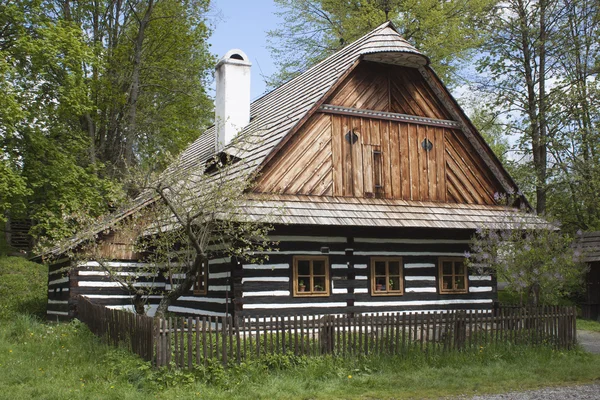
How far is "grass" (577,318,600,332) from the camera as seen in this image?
20.2m

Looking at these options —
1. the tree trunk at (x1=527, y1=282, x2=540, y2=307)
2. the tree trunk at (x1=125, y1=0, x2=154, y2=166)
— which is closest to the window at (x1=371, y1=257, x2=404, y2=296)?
the tree trunk at (x1=527, y1=282, x2=540, y2=307)

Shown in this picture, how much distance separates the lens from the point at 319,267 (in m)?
14.9

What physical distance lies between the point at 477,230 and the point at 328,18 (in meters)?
18.6

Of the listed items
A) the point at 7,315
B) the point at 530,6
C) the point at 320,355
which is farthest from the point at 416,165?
the point at 530,6

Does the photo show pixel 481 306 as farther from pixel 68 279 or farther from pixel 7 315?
pixel 7 315

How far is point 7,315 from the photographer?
58.5ft

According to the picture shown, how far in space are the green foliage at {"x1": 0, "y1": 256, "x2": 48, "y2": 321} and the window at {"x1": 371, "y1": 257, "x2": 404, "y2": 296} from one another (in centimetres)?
970

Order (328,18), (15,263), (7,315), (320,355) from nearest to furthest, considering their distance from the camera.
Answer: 1. (320,355)
2. (7,315)
3. (15,263)
4. (328,18)

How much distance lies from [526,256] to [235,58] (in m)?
9.40

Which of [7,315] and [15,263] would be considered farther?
[15,263]

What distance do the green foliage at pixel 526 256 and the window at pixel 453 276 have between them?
0.61 meters

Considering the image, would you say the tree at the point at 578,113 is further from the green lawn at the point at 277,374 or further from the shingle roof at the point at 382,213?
the green lawn at the point at 277,374

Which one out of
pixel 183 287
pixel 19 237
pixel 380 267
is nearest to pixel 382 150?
pixel 380 267

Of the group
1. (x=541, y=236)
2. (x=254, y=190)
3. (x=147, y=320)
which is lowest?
(x=147, y=320)
